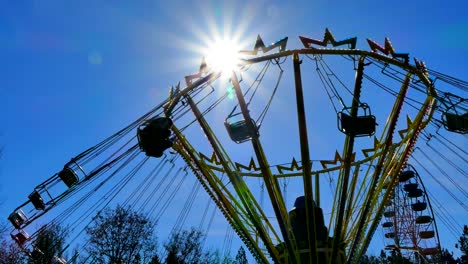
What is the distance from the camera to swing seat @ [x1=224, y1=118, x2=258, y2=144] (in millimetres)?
15633

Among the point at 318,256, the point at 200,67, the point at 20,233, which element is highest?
the point at 200,67

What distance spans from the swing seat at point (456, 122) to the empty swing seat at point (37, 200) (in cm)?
1687

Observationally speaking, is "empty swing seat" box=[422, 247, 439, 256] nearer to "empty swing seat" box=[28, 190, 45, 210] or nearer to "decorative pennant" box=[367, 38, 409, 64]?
"decorative pennant" box=[367, 38, 409, 64]

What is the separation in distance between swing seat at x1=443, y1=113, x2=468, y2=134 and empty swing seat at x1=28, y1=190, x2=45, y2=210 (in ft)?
55.3

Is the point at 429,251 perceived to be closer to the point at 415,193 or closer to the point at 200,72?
the point at 415,193

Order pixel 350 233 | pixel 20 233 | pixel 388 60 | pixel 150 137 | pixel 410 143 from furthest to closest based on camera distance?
pixel 350 233 < pixel 410 143 < pixel 388 60 < pixel 20 233 < pixel 150 137

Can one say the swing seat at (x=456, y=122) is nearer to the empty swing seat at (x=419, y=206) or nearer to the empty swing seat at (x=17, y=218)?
the empty swing seat at (x=17, y=218)

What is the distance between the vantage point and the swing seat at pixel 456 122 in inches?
623

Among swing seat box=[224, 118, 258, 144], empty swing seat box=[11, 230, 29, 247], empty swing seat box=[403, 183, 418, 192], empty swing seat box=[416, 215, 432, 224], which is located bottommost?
empty swing seat box=[11, 230, 29, 247]

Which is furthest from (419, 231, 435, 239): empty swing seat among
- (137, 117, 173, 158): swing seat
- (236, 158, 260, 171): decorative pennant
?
(137, 117, 173, 158): swing seat

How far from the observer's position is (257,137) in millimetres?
15734

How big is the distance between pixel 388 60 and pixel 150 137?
1091cm

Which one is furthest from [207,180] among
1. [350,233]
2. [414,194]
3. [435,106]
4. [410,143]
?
[414,194]

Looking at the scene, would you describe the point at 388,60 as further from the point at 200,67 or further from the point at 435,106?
the point at 200,67
